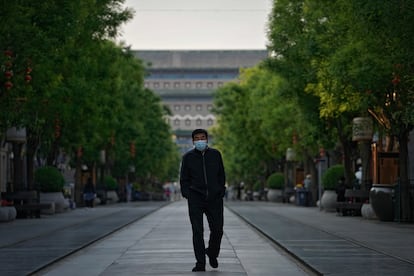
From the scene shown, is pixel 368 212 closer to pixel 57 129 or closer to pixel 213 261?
pixel 57 129

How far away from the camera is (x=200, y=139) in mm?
16578

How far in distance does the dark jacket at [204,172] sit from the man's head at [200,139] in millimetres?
166

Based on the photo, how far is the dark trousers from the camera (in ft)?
54.9

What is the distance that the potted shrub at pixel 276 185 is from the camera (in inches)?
3474

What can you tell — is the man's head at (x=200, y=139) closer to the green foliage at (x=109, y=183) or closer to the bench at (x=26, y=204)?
the bench at (x=26, y=204)

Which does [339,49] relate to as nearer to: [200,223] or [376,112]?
[376,112]

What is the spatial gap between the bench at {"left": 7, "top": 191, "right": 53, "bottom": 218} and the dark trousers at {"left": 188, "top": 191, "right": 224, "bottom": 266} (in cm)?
2868

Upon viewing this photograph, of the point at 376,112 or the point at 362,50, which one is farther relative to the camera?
the point at 376,112

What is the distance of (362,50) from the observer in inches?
1374

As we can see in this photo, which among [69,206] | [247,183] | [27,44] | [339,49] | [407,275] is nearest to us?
[407,275]

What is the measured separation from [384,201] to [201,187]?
22.5 meters

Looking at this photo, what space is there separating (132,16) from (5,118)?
61.0 feet

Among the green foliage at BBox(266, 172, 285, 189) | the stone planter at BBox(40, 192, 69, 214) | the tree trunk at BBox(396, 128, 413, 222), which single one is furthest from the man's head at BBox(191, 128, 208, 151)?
the green foliage at BBox(266, 172, 285, 189)

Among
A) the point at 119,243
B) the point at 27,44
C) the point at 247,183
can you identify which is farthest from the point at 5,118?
the point at 247,183
